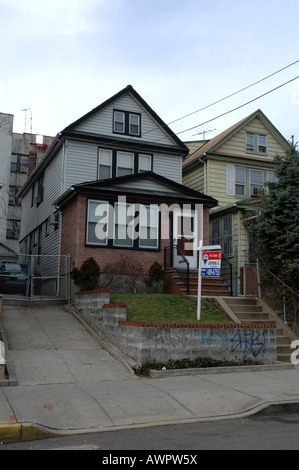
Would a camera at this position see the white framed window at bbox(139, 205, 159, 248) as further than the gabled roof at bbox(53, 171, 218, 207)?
Yes

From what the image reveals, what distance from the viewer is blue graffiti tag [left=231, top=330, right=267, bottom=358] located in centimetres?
1079

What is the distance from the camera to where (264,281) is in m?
14.7

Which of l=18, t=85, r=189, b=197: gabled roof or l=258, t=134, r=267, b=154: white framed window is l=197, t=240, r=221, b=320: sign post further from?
l=258, t=134, r=267, b=154: white framed window

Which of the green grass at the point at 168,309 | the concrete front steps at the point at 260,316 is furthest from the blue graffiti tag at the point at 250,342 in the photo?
the green grass at the point at 168,309

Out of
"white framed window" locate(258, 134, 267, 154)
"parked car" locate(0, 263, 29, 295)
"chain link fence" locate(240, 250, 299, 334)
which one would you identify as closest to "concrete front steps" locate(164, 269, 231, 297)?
"chain link fence" locate(240, 250, 299, 334)

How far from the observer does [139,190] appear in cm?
1753

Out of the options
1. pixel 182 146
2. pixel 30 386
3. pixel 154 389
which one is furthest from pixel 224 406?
pixel 182 146

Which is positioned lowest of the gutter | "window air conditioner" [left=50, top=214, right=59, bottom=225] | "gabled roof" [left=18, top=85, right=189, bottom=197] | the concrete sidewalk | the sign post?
the concrete sidewalk

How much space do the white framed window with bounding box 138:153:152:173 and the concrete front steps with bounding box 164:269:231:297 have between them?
6.16m

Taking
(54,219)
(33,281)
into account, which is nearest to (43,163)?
(54,219)

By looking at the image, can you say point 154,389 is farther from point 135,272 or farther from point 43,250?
point 43,250

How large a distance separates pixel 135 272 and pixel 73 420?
9.98 m

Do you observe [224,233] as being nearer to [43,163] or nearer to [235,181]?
[235,181]

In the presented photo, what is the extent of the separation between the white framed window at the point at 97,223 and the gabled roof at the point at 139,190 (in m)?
0.44
